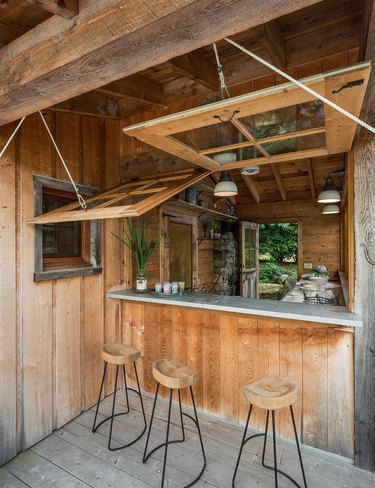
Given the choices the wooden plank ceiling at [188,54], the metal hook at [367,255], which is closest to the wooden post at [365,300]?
the metal hook at [367,255]

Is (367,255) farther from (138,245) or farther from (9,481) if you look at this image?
(9,481)

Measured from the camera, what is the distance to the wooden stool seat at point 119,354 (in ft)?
7.06

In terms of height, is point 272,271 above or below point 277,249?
below

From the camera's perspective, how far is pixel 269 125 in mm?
1609

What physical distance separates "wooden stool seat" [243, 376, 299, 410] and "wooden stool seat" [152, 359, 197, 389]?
354mm

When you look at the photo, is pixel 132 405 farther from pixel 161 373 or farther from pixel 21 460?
pixel 161 373

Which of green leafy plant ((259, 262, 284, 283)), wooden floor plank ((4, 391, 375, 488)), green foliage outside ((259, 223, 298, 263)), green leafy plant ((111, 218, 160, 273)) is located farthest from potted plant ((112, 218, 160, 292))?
green foliage outside ((259, 223, 298, 263))

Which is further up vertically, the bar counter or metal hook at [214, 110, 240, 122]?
metal hook at [214, 110, 240, 122]

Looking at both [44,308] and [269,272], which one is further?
[269,272]

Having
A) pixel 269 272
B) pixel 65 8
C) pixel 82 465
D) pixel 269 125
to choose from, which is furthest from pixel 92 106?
pixel 269 272

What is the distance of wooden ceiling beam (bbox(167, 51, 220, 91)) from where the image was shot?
192cm

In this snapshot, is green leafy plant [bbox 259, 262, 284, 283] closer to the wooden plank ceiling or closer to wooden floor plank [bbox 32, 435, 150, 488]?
the wooden plank ceiling

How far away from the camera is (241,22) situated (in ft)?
2.95

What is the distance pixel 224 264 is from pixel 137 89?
367 centimetres
